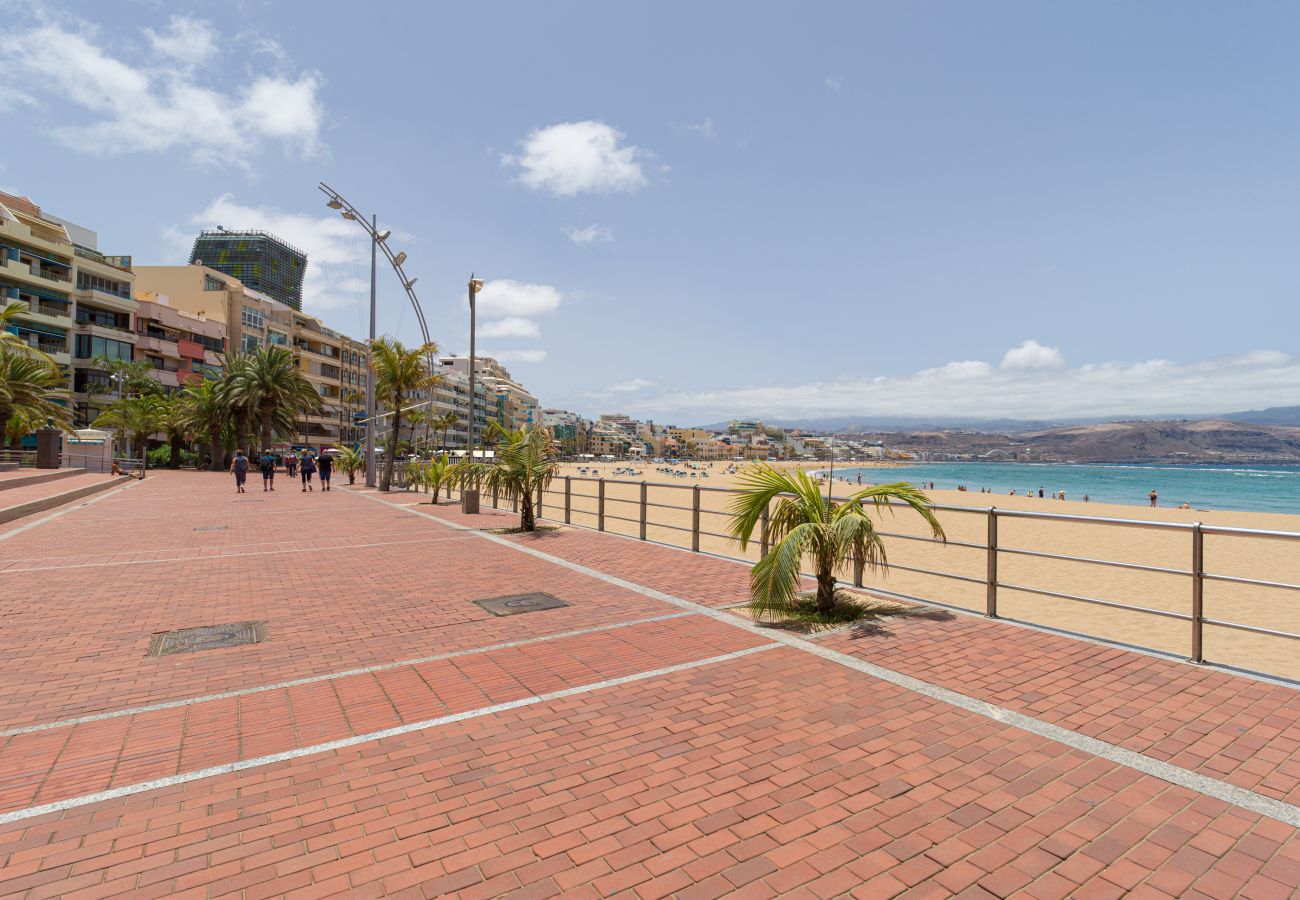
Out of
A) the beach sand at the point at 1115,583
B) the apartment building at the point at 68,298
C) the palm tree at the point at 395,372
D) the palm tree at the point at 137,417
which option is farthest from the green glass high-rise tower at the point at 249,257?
the beach sand at the point at 1115,583

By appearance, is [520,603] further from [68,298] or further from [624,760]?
[68,298]

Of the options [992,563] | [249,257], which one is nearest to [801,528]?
[992,563]

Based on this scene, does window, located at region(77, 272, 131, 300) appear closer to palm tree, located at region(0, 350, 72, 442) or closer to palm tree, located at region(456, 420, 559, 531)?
palm tree, located at region(0, 350, 72, 442)

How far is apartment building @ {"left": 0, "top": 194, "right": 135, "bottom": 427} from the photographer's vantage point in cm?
4434

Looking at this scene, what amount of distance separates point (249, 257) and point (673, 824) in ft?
462

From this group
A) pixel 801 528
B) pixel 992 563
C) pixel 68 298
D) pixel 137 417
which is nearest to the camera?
pixel 801 528

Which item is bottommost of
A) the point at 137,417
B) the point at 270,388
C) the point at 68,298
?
the point at 137,417

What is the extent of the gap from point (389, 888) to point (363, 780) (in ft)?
2.92

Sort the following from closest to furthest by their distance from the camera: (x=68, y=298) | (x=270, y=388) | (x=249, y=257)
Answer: (x=270, y=388) → (x=68, y=298) → (x=249, y=257)

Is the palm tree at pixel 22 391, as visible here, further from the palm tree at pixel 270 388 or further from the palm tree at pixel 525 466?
the palm tree at pixel 525 466

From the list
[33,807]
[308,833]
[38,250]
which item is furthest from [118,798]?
[38,250]

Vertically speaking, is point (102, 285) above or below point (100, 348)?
above

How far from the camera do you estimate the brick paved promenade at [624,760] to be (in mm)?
2443

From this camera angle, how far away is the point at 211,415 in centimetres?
4300
